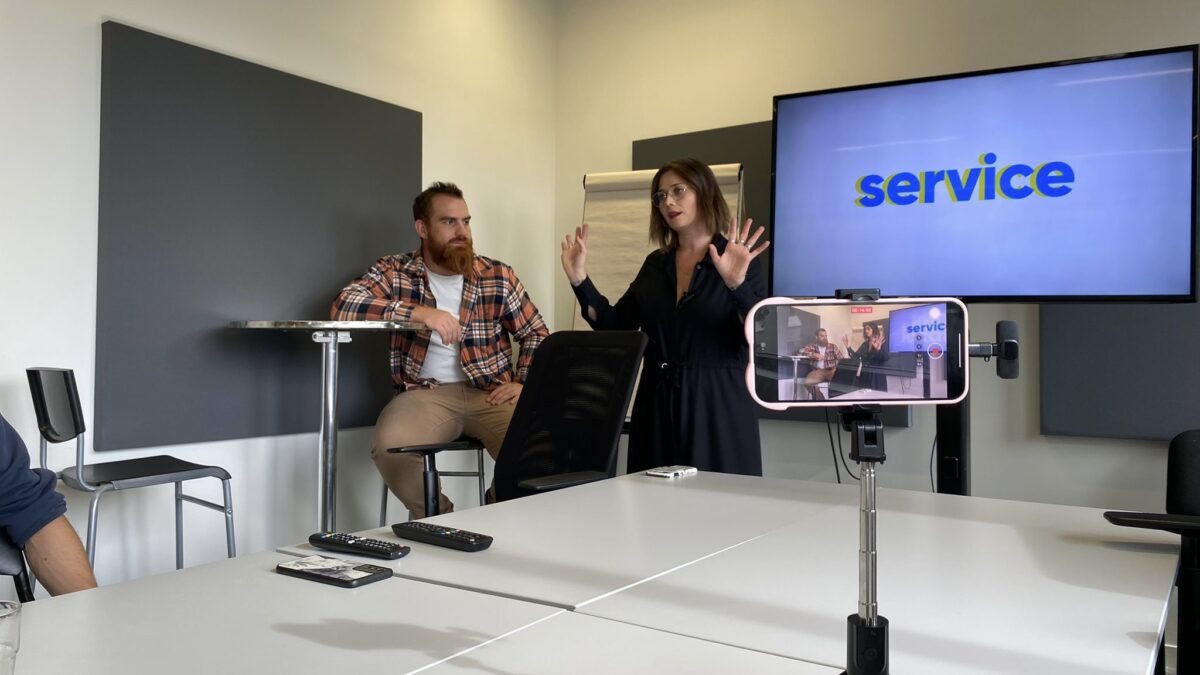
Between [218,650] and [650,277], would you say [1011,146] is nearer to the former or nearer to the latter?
[650,277]

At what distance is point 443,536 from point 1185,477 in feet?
4.64

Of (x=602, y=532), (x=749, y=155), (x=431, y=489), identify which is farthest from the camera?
(x=749, y=155)

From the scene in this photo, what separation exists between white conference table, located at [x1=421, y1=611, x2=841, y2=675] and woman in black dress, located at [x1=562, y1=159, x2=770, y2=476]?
1.74 m

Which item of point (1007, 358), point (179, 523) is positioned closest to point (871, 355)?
point (1007, 358)

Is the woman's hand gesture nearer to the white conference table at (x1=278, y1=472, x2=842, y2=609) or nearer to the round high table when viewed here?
the white conference table at (x1=278, y1=472, x2=842, y2=609)

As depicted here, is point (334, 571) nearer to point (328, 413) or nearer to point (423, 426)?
point (328, 413)

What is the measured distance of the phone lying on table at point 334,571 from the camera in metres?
1.09

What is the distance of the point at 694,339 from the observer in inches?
108

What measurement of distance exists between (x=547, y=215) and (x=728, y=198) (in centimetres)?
129

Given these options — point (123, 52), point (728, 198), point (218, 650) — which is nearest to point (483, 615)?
point (218, 650)

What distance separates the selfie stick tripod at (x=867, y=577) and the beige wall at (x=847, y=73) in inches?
128

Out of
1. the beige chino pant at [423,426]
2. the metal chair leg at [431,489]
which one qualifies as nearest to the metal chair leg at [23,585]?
the metal chair leg at [431,489]

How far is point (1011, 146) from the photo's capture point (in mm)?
2871

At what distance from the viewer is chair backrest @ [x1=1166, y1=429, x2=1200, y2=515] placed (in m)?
1.65
